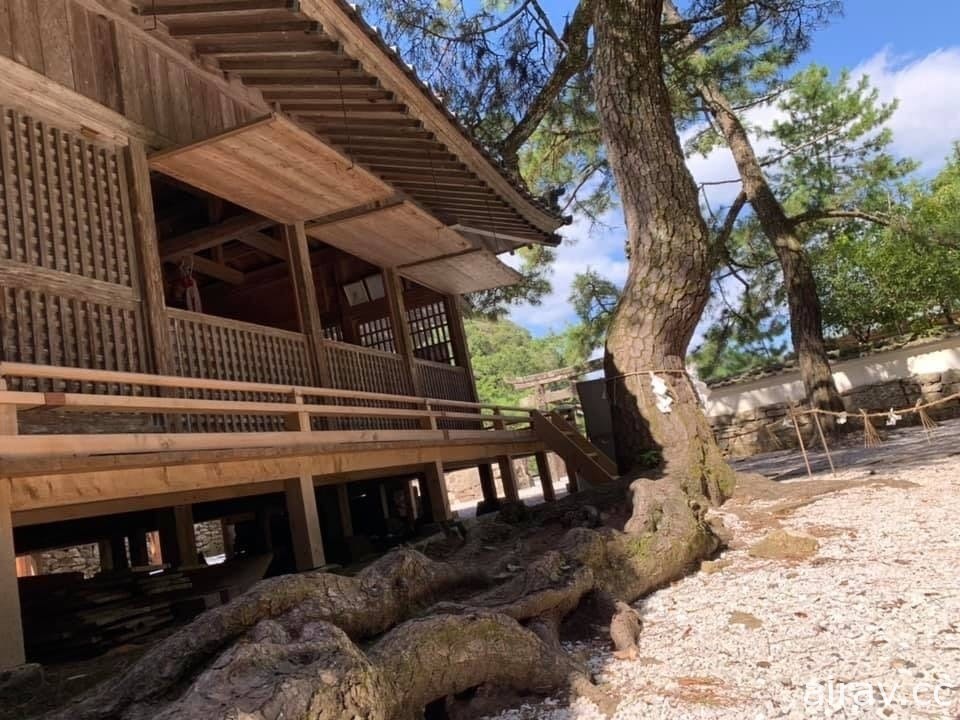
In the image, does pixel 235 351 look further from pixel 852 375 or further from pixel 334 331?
pixel 852 375

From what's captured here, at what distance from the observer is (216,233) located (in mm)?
6969

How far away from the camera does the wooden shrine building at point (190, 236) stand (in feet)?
13.2

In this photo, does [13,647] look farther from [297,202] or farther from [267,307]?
[267,307]

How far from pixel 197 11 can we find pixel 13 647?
14.0 ft

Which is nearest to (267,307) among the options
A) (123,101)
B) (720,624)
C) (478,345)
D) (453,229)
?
(453,229)

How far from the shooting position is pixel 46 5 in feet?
15.4

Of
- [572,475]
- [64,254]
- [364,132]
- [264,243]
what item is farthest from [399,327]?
[64,254]

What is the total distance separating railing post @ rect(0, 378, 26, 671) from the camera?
309cm

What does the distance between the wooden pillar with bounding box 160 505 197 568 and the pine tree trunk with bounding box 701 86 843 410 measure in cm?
1198

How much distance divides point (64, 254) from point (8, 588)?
229 cm

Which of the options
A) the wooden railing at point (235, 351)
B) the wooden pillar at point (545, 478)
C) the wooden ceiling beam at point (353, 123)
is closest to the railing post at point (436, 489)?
the wooden railing at point (235, 351)

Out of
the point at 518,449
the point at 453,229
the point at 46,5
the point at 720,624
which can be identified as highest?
the point at 46,5

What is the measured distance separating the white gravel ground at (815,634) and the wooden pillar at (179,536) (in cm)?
405

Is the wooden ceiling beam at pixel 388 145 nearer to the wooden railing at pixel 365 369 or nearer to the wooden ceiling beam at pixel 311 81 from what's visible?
the wooden ceiling beam at pixel 311 81
